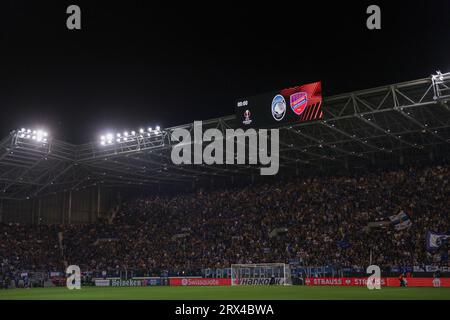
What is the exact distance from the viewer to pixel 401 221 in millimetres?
43750

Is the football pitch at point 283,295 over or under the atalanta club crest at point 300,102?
under

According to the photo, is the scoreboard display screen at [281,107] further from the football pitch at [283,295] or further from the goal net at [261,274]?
the goal net at [261,274]

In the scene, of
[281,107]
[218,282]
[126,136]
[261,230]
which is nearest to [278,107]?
[281,107]

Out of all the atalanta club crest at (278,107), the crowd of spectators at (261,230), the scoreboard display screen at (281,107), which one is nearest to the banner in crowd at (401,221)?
the crowd of spectators at (261,230)

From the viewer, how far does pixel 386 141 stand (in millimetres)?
48531

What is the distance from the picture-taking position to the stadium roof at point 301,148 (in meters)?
36.8

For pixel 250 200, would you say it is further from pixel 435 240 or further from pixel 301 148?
pixel 435 240

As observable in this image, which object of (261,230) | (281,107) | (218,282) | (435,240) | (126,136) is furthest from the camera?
(261,230)

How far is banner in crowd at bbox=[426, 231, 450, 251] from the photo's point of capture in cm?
3884

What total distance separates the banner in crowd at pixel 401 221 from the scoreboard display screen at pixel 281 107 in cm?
1415

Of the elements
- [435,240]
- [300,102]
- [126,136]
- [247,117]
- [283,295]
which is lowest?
[283,295]

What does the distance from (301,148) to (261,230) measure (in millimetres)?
9170

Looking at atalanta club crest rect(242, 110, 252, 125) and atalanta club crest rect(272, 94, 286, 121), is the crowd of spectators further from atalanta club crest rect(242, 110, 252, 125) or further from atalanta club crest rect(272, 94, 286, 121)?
atalanta club crest rect(242, 110, 252, 125)

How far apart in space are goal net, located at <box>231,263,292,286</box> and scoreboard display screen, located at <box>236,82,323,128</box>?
1303 centimetres
